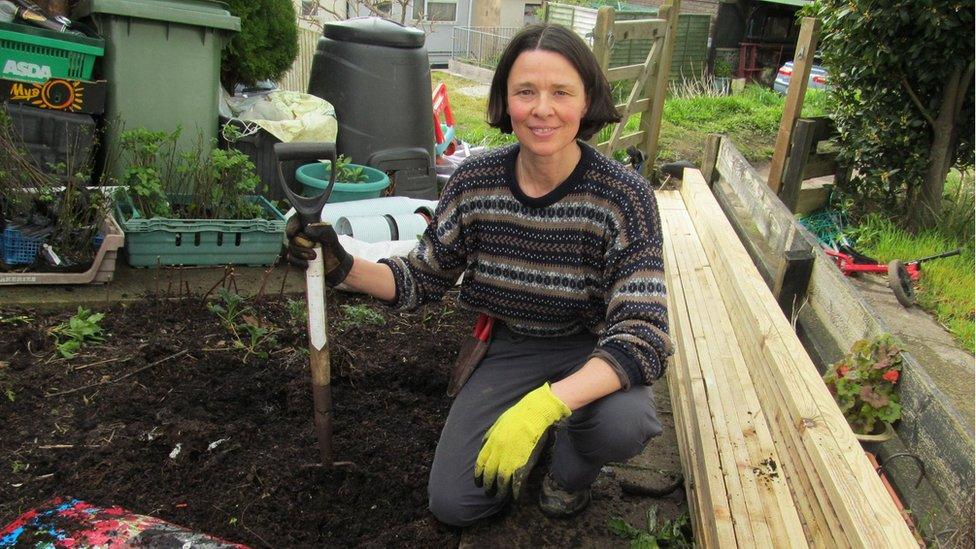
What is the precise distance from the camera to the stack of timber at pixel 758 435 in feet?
6.20

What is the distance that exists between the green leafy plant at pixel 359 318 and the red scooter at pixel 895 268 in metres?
2.85

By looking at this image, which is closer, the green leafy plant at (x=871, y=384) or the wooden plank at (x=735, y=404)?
the wooden plank at (x=735, y=404)

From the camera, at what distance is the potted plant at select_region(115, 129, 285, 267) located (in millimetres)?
3770

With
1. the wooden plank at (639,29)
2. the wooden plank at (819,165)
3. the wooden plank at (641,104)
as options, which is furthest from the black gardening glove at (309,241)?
the wooden plank at (641,104)

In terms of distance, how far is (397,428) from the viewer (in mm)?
2861

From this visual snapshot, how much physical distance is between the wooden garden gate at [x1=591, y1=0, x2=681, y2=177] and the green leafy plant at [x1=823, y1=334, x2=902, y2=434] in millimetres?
3986

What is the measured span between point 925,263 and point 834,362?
2749 millimetres

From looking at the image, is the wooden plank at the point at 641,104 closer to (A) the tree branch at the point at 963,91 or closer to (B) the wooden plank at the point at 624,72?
(B) the wooden plank at the point at 624,72

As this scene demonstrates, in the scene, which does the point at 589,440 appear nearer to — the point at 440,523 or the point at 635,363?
the point at 635,363

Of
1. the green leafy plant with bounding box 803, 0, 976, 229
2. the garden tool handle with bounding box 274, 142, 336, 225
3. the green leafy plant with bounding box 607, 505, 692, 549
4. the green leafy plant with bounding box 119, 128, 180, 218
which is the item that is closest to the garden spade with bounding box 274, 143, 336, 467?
the garden tool handle with bounding box 274, 142, 336, 225

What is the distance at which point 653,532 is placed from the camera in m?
2.50

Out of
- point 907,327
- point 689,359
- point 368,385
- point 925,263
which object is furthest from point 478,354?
point 925,263

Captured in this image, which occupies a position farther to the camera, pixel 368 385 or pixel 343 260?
pixel 368 385

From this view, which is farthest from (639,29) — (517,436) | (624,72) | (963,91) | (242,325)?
(517,436)
